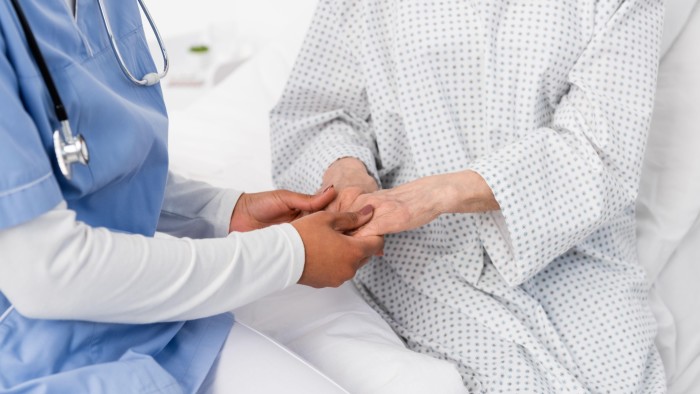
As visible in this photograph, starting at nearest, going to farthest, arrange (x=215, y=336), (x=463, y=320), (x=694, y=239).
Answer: (x=215, y=336) < (x=463, y=320) < (x=694, y=239)

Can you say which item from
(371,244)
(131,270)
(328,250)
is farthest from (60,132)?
(371,244)

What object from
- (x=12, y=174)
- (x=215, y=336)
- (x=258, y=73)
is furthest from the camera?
(x=258, y=73)

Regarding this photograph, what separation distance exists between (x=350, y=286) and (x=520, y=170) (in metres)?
0.38

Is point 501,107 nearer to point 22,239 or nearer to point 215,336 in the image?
point 215,336

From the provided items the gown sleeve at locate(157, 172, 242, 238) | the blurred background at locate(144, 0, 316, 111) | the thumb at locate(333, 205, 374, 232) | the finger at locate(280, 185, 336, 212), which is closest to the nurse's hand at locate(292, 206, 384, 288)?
the thumb at locate(333, 205, 374, 232)

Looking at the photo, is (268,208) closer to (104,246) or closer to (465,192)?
(465,192)

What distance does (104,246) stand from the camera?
776mm

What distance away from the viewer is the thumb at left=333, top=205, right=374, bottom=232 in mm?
1047

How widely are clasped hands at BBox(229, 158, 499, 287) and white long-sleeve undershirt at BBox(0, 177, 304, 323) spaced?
0.05 meters

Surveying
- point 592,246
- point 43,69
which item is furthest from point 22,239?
point 592,246

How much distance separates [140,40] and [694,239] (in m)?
1.08

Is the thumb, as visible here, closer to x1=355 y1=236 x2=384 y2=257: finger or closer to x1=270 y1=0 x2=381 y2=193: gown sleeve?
x1=355 y1=236 x2=384 y2=257: finger

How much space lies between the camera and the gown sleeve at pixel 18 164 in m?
0.68

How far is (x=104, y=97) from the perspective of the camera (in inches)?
33.5
